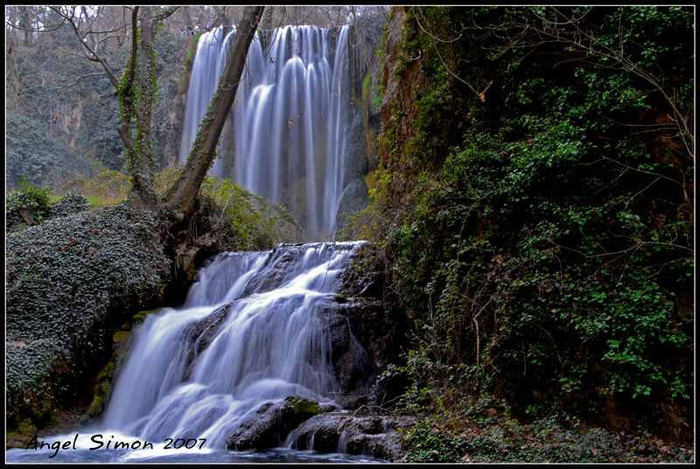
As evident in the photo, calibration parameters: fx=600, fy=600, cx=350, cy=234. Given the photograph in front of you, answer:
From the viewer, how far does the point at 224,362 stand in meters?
10.2

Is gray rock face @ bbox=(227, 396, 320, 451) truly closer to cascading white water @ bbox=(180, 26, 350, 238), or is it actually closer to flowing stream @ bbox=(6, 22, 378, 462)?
flowing stream @ bbox=(6, 22, 378, 462)

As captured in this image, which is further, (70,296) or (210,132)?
(210,132)

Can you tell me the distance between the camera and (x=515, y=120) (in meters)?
Answer: 8.91

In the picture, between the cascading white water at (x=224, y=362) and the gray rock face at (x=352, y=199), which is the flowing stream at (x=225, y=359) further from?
the gray rock face at (x=352, y=199)

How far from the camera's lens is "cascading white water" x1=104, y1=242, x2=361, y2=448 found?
30.1 ft

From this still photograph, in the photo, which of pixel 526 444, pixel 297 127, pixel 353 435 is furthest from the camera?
pixel 297 127

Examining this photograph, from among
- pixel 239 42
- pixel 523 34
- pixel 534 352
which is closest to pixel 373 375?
pixel 534 352

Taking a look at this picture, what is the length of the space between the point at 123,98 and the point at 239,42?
10.1 feet

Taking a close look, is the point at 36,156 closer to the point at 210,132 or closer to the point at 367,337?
the point at 210,132

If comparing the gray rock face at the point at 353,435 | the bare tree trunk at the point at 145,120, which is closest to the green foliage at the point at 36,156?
the bare tree trunk at the point at 145,120

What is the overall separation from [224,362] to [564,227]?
5906mm

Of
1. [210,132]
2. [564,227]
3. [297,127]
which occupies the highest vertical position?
[297,127]

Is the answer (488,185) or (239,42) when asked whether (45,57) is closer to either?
(239,42)

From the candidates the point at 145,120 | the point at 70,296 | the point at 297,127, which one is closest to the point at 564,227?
the point at 70,296
